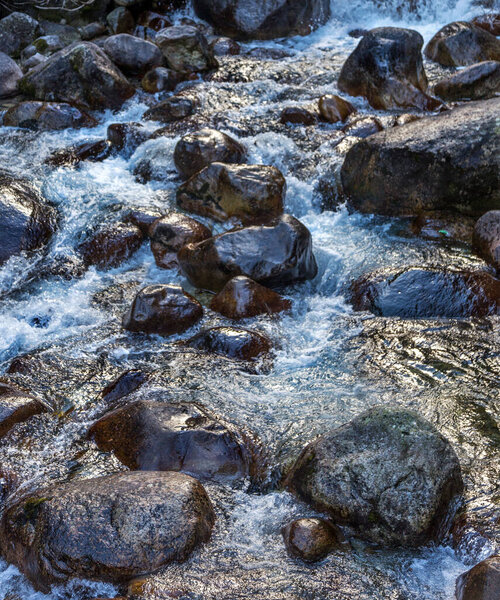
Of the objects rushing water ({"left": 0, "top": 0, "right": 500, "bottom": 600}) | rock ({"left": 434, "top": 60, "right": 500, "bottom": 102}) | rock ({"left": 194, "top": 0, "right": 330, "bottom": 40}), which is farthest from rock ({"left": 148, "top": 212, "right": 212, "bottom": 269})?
rock ({"left": 194, "top": 0, "right": 330, "bottom": 40})

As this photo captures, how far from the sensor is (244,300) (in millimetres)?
5516

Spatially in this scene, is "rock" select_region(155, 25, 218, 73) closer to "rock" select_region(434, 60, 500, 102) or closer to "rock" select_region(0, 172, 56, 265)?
"rock" select_region(434, 60, 500, 102)

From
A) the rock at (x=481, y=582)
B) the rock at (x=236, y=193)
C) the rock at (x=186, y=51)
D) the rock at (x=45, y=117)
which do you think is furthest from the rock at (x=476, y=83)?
the rock at (x=481, y=582)

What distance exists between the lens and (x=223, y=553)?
10.8 ft

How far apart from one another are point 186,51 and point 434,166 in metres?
5.64

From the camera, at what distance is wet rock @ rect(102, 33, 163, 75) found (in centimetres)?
1067

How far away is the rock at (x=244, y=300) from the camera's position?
550 cm

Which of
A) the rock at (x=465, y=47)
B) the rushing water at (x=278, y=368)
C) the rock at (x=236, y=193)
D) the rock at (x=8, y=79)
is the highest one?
the rock at (x=465, y=47)

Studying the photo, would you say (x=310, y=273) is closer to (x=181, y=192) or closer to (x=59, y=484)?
(x=181, y=192)

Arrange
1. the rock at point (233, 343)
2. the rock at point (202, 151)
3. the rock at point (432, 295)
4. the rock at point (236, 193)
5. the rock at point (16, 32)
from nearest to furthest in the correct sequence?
the rock at point (233, 343)
the rock at point (432, 295)
the rock at point (236, 193)
the rock at point (202, 151)
the rock at point (16, 32)

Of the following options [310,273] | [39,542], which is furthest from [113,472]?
[310,273]

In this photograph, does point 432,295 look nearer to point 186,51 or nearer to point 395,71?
point 395,71

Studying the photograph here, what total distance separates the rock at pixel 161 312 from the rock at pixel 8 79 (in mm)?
6352

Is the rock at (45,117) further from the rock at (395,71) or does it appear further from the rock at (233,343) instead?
the rock at (233,343)
